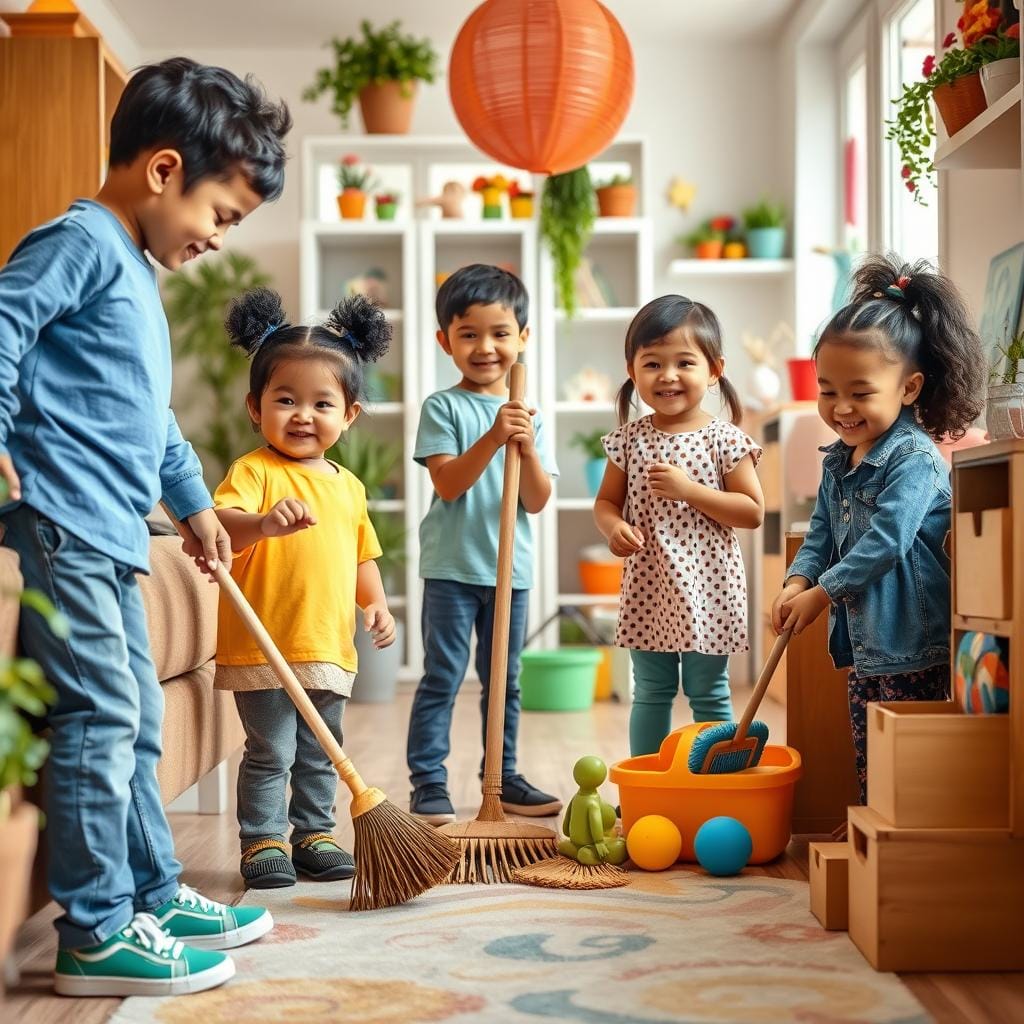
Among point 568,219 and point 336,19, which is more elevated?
point 336,19

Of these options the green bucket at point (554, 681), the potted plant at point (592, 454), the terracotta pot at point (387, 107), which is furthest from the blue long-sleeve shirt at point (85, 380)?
the terracotta pot at point (387, 107)

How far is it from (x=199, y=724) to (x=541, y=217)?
3.17 meters

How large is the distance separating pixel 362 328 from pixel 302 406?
0.18 metres

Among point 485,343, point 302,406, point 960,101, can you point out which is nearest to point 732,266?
point 960,101

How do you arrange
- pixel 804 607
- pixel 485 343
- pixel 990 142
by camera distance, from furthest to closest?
pixel 990 142, pixel 485 343, pixel 804 607

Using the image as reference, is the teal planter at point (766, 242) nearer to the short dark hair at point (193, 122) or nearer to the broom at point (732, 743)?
the broom at point (732, 743)

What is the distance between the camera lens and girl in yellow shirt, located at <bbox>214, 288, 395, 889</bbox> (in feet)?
6.40

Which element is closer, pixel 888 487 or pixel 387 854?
pixel 387 854

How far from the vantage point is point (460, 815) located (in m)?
2.47

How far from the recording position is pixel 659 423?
238cm

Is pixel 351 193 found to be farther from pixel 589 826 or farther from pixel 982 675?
pixel 982 675

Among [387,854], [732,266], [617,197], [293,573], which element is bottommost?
[387,854]

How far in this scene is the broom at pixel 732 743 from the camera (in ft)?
6.61

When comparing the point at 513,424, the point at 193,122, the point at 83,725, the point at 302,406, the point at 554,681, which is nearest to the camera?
the point at 83,725
